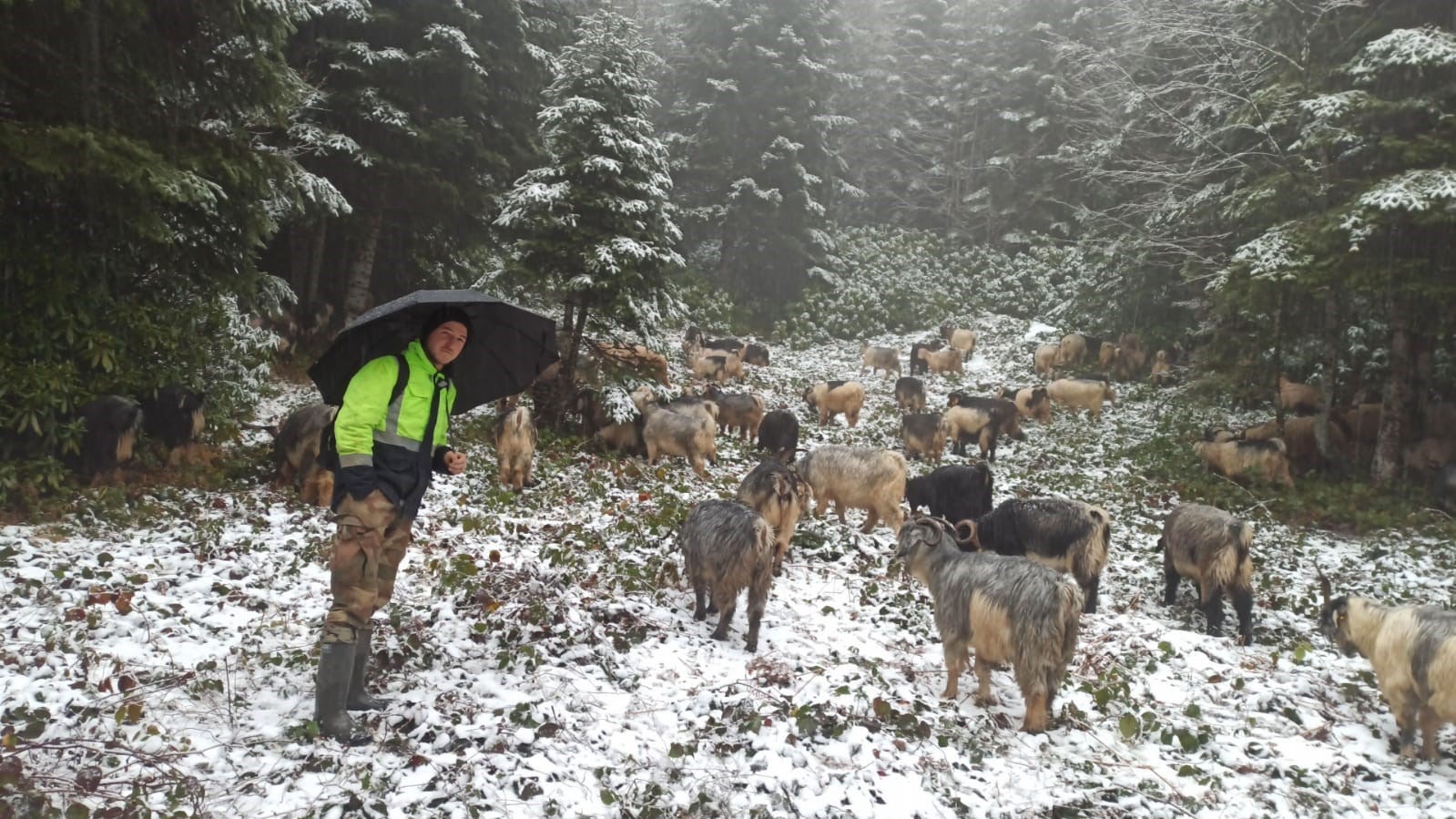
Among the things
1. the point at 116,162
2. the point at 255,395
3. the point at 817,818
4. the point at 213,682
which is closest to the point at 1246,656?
the point at 817,818

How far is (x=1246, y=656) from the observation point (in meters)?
7.70

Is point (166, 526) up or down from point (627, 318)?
down

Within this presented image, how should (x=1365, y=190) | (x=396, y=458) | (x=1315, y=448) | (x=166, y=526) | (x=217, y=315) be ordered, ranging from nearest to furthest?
(x=396, y=458), (x=166, y=526), (x=217, y=315), (x=1365, y=190), (x=1315, y=448)

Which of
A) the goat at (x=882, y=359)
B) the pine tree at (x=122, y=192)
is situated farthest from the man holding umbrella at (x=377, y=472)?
the goat at (x=882, y=359)

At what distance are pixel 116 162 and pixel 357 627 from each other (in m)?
5.31

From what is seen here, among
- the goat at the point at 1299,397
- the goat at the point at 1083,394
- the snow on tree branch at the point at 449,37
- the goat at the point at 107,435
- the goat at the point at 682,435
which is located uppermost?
the snow on tree branch at the point at 449,37

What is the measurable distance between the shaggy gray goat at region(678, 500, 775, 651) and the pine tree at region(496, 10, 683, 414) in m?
6.07

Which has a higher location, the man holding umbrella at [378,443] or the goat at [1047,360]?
the goat at [1047,360]

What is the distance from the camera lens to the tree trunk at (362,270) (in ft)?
48.7

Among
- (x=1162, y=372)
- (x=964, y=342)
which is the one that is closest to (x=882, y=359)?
(x=964, y=342)

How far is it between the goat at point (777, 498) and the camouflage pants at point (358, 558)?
445 centimetres

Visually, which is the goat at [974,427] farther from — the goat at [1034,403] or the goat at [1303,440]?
the goat at [1303,440]

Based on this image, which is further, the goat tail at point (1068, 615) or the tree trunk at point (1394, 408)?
the tree trunk at point (1394, 408)

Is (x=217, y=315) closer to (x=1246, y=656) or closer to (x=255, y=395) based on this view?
(x=255, y=395)
